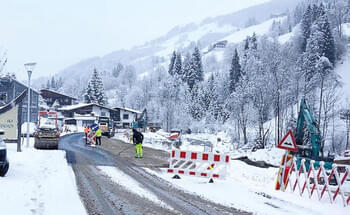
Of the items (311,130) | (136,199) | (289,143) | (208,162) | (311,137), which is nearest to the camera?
(136,199)

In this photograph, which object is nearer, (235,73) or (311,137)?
(311,137)

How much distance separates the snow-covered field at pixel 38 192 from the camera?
710 centimetres

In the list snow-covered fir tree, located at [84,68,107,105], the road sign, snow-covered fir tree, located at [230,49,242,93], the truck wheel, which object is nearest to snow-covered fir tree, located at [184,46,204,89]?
snow-covered fir tree, located at [230,49,242,93]

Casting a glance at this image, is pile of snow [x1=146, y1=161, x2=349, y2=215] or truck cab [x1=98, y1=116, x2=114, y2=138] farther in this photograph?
truck cab [x1=98, y1=116, x2=114, y2=138]

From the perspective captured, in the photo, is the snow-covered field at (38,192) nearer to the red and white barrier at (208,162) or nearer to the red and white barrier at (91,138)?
the red and white barrier at (208,162)

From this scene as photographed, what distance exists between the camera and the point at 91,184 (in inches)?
426

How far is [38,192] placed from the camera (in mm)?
8695

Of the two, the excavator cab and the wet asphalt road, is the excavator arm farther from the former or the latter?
the wet asphalt road

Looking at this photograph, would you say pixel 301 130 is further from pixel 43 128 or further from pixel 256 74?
pixel 256 74

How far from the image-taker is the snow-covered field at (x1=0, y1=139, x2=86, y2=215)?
7102 millimetres

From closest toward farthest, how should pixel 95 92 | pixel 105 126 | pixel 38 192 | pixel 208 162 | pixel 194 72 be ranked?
pixel 38 192 → pixel 208 162 → pixel 105 126 → pixel 95 92 → pixel 194 72

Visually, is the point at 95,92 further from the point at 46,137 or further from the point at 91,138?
the point at 46,137

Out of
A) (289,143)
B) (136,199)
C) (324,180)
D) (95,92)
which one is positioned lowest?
(136,199)

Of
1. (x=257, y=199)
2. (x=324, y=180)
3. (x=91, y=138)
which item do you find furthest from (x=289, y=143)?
(x=91, y=138)
